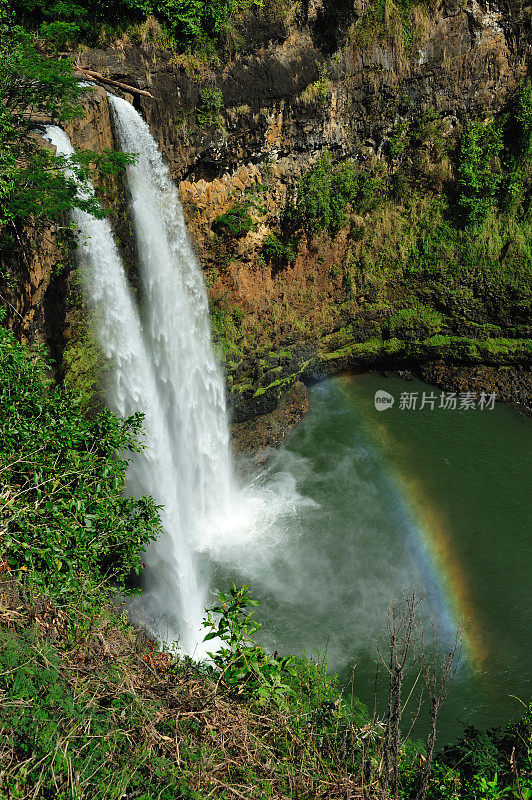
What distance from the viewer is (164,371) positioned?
1223 centimetres

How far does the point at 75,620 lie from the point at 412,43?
52.3ft

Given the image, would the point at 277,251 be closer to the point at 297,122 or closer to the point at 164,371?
the point at 297,122

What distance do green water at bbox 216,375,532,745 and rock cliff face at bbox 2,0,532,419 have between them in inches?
79.0

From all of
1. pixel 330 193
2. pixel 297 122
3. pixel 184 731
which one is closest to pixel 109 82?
pixel 297 122

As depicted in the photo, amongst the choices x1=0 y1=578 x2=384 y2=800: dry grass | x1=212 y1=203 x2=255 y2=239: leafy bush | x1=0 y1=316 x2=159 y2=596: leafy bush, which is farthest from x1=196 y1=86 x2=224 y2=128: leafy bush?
x1=0 y1=578 x2=384 y2=800: dry grass

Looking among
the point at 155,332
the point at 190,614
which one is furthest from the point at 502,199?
the point at 190,614

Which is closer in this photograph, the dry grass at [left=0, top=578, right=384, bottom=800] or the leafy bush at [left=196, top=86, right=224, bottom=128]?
the dry grass at [left=0, top=578, right=384, bottom=800]

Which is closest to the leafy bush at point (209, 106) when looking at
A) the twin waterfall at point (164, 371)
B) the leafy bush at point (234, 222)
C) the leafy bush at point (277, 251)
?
the twin waterfall at point (164, 371)

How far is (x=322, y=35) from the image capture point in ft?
46.6

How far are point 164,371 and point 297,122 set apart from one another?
22.9ft

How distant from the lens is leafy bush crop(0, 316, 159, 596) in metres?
Answer: 6.00

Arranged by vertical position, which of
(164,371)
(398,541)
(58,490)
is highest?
(58,490)

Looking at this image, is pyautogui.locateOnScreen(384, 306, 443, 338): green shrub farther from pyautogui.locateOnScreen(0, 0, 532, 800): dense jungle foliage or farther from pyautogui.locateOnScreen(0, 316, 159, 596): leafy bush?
pyautogui.locateOnScreen(0, 316, 159, 596): leafy bush

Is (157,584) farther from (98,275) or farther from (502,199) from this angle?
(502,199)
